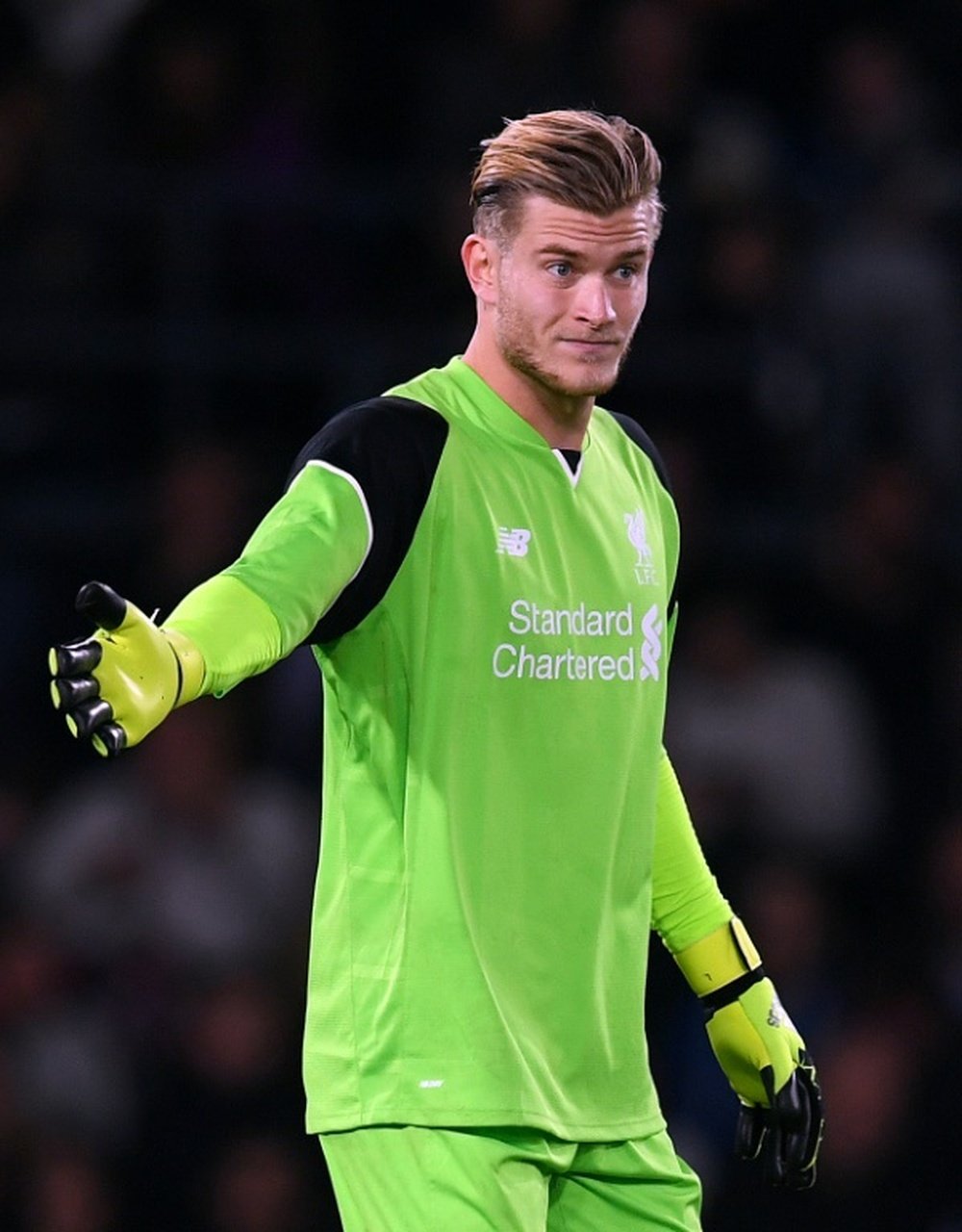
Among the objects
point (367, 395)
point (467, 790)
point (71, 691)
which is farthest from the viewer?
point (367, 395)

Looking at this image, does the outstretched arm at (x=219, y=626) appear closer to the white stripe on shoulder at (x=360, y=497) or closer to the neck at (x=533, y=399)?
the white stripe on shoulder at (x=360, y=497)

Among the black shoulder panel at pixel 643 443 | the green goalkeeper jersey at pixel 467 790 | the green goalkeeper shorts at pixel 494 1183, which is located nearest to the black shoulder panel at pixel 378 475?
the green goalkeeper jersey at pixel 467 790

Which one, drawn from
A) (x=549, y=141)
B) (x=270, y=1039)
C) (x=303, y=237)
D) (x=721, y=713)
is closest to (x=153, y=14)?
(x=303, y=237)

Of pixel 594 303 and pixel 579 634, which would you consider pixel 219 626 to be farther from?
pixel 594 303

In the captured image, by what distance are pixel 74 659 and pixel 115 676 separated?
60 mm

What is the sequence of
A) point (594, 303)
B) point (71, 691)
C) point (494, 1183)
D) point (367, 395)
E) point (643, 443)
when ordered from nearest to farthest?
point (71, 691) → point (494, 1183) → point (594, 303) → point (643, 443) → point (367, 395)

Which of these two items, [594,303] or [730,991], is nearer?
[594,303]

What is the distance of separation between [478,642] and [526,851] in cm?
28

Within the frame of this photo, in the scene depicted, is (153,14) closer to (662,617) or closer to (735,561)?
(735,561)

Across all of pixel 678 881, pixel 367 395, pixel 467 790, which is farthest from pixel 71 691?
pixel 367 395

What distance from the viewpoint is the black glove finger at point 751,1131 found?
371 cm

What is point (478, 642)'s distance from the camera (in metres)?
3.22

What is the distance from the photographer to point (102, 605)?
260 centimetres

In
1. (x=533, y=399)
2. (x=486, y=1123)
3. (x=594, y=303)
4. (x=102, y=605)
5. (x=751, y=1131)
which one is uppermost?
(x=594, y=303)
